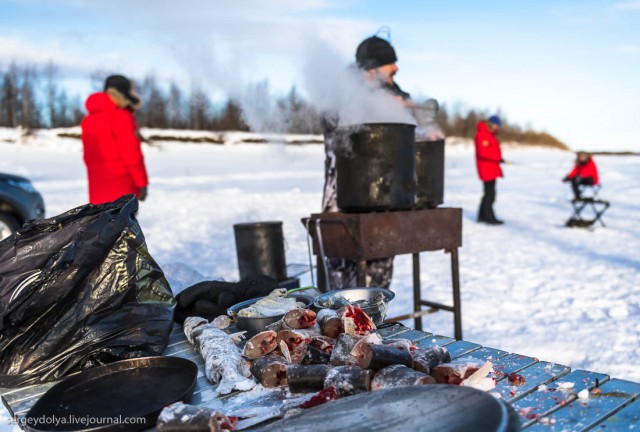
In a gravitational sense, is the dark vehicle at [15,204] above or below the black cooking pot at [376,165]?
below

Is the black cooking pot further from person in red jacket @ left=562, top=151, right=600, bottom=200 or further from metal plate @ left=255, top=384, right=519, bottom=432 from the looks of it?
person in red jacket @ left=562, top=151, right=600, bottom=200

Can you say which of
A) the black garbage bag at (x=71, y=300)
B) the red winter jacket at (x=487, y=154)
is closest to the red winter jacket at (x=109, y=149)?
the black garbage bag at (x=71, y=300)

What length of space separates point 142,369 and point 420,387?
108cm

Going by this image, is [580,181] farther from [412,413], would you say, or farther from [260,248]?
[412,413]

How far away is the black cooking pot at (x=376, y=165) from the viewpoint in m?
3.78

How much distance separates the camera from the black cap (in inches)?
201

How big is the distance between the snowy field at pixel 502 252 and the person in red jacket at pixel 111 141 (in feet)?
3.27

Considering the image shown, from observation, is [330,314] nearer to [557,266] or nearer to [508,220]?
[557,266]

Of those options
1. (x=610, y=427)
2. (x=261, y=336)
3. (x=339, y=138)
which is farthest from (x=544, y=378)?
(x=339, y=138)

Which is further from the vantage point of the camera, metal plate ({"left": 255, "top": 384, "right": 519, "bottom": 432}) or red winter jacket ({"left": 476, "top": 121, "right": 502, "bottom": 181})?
red winter jacket ({"left": 476, "top": 121, "right": 502, "bottom": 181})

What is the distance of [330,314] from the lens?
2.26 meters

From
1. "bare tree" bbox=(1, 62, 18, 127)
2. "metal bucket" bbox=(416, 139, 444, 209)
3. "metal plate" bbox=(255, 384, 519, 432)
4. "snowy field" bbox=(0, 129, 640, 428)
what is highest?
"bare tree" bbox=(1, 62, 18, 127)

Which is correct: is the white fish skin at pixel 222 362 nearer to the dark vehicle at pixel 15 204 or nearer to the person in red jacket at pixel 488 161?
the dark vehicle at pixel 15 204

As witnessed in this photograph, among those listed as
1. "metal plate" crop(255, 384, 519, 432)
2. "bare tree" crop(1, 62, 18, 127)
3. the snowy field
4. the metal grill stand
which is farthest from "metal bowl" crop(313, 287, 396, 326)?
"bare tree" crop(1, 62, 18, 127)
